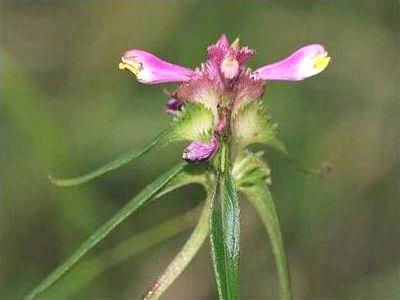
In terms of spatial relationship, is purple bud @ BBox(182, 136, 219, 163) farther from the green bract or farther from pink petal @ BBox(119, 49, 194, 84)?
pink petal @ BBox(119, 49, 194, 84)

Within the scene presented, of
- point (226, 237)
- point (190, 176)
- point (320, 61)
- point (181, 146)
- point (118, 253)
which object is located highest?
point (181, 146)

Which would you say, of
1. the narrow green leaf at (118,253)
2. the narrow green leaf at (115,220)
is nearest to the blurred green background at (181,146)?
the narrow green leaf at (118,253)

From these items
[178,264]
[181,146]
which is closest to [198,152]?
[178,264]

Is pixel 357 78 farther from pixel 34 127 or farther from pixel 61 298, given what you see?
pixel 61 298

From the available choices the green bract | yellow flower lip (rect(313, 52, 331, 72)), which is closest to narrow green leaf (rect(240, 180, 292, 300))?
the green bract

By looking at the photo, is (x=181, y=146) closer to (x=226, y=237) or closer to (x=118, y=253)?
(x=118, y=253)

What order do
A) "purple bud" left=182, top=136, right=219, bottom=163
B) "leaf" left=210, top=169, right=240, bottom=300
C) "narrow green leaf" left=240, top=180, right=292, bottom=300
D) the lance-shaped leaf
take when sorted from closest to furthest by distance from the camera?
"leaf" left=210, top=169, right=240, bottom=300 < "purple bud" left=182, top=136, right=219, bottom=163 < "narrow green leaf" left=240, top=180, right=292, bottom=300 < the lance-shaped leaf

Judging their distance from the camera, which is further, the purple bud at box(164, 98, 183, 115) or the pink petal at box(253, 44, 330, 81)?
the purple bud at box(164, 98, 183, 115)
